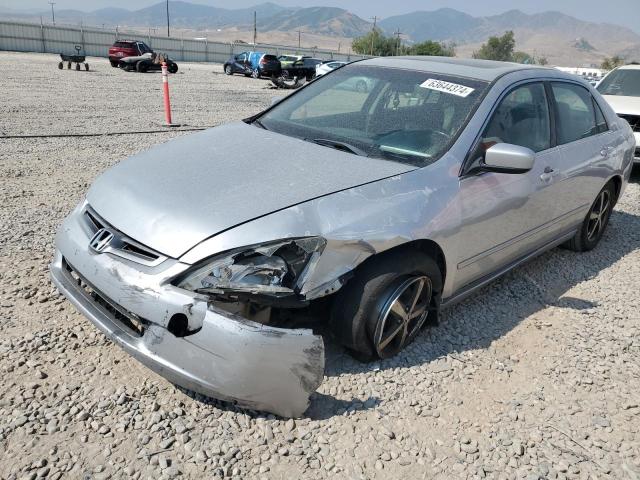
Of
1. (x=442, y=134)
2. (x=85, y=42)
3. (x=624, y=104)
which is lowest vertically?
(x=624, y=104)

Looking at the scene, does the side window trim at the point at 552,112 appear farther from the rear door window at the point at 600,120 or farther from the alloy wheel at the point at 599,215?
the alloy wheel at the point at 599,215

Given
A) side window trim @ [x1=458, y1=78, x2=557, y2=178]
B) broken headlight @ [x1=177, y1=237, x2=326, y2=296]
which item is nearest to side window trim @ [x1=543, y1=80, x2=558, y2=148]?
side window trim @ [x1=458, y1=78, x2=557, y2=178]

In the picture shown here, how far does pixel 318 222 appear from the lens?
2.45 m

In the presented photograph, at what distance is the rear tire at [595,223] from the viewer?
4.86 meters

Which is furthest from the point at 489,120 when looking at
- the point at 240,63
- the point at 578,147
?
the point at 240,63

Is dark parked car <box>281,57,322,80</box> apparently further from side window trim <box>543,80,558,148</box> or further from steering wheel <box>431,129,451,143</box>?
steering wheel <box>431,129,451,143</box>

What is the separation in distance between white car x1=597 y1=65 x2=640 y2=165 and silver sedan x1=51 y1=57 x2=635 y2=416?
15.3 ft

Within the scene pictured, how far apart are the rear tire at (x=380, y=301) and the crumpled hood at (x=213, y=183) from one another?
1.54ft

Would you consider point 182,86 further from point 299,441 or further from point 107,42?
point 107,42

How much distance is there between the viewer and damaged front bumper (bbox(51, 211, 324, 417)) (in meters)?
2.21

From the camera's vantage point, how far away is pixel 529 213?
368 cm

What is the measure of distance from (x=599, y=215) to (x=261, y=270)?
402 centimetres

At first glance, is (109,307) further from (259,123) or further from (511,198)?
(511,198)

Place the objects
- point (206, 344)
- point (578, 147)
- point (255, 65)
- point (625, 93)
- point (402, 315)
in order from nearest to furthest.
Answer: point (206, 344)
point (402, 315)
point (578, 147)
point (625, 93)
point (255, 65)
